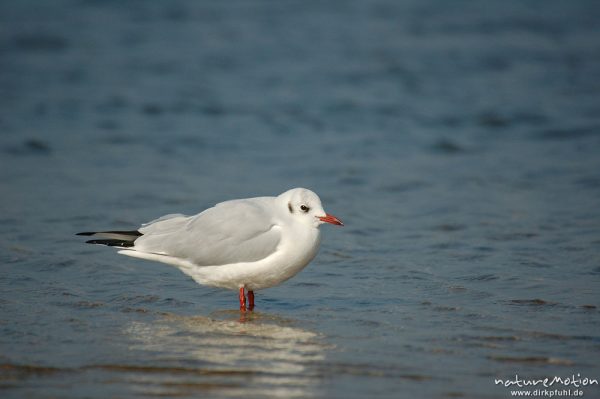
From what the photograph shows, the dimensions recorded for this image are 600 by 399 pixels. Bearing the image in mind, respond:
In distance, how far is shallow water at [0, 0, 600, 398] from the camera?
556 centimetres

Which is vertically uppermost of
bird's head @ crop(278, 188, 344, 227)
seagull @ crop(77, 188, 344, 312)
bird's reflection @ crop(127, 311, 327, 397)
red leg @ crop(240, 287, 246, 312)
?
bird's head @ crop(278, 188, 344, 227)

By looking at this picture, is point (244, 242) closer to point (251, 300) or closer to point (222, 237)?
point (222, 237)

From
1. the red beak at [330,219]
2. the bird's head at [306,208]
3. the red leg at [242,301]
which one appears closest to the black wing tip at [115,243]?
the red leg at [242,301]

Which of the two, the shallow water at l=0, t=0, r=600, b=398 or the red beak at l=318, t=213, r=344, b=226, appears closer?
the shallow water at l=0, t=0, r=600, b=398

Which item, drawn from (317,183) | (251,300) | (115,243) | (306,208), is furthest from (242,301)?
(317,183)

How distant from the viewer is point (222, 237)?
6.79 meters

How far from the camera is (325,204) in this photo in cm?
1036

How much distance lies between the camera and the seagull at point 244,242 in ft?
21.8

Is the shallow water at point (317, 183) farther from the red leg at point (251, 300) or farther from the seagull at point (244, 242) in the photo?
the seagull at point (244, 242)

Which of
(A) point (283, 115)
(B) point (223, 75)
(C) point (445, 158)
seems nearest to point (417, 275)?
(C) point (445, 158)

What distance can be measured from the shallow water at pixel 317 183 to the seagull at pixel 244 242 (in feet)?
1.09

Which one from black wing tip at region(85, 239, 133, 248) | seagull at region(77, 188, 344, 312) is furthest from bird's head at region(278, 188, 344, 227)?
black wing tip at region(85, 239, 133, 248)

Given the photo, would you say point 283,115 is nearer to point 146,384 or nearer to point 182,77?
point 182,77

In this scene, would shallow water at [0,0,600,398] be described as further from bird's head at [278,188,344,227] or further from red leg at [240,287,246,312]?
bird's head at [278,188,344,227]
